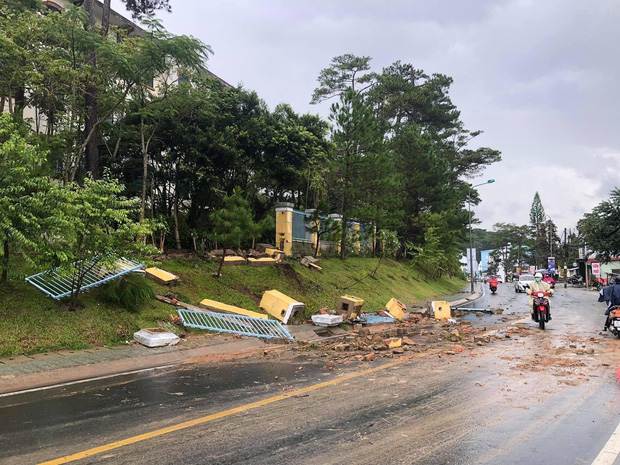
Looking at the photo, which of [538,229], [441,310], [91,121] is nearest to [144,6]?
[91,121]

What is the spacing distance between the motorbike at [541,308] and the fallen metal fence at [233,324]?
7847mm

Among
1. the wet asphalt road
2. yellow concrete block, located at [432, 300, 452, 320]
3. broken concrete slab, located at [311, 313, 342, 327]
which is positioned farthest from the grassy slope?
yellow concrete block, located at [432, 300, 452, 320]

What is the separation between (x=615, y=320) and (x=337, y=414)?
9841 mm

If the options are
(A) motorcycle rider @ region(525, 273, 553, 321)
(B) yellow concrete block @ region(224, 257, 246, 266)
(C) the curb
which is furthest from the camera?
(B) yellow concrete block @ region(224, 257, 246, 266)

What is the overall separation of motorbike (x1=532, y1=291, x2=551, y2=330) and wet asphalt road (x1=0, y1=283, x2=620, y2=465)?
A: 5090 millimetres

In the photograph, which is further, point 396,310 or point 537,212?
point 537,212

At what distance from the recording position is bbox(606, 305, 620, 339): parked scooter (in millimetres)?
11422

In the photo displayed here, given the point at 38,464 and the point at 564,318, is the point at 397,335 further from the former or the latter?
the point at 38,464

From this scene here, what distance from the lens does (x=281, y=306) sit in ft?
46.9

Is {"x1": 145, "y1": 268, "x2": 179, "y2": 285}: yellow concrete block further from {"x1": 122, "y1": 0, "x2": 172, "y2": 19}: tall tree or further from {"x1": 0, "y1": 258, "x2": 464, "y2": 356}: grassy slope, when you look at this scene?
{"x1": 122, "y1": 0, "x2": 172, "y2": 19}: tall tree

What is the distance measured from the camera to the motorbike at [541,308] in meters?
13.7

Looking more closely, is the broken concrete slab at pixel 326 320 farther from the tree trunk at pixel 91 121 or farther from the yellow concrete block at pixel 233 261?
the tree trunk at pixel 91 121

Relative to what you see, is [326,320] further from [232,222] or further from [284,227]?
[284,227]

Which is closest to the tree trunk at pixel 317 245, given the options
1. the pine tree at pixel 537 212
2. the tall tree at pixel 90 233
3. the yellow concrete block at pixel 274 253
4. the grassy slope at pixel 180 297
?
the grassy slope at pixel 180 297
